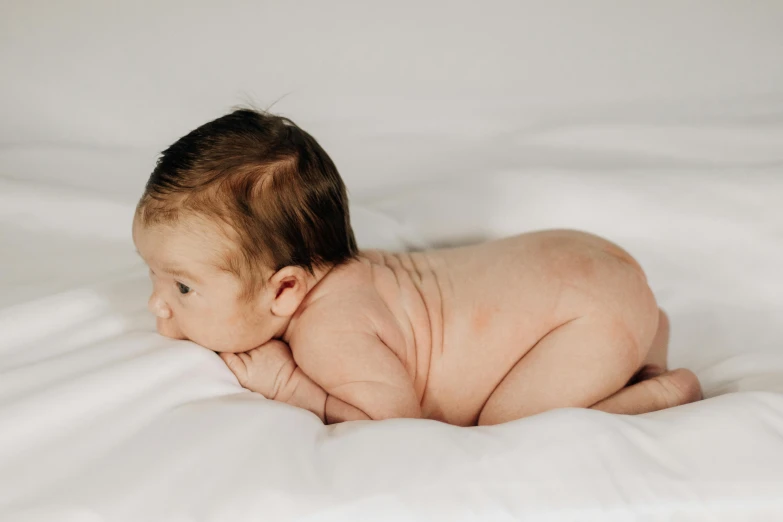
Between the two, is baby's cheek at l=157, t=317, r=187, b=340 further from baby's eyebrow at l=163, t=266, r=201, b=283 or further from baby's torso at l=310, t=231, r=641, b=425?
baby's torso at l=310, t=231, r=641, b=425

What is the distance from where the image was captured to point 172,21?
2602mm

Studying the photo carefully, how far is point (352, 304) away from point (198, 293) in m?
0.25

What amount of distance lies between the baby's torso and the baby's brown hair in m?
0.12

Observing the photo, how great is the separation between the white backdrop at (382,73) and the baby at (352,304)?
28.2 inches

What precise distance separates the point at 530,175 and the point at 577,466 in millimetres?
928

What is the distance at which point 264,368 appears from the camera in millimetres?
1427

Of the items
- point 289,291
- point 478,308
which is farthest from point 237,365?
point 478,308

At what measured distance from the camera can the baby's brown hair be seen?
1329mm

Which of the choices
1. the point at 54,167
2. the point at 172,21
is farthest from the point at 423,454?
the point at 172,21

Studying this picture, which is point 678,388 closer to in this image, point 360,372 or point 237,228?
point 360,372

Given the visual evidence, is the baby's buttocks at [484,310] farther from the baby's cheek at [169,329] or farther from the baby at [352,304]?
the baby's cheek at [169,329]

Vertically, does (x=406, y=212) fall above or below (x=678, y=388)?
above

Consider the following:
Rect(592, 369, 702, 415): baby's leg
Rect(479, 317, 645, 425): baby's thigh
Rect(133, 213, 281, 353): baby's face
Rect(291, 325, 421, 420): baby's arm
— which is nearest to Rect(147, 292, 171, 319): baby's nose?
Rect(133, 213, 281, 353): baby's face

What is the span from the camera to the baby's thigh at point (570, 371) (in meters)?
1.39
